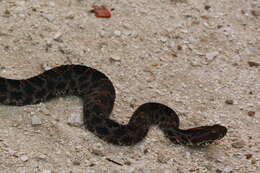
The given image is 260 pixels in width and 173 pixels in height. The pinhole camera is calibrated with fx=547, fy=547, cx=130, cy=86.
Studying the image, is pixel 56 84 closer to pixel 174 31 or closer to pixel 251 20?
pixel 174 31

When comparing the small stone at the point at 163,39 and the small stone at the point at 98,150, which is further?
the small stone at the point at 163,39

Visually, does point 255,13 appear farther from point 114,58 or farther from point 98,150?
point 98,150

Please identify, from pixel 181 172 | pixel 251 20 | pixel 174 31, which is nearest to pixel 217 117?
pixel 181 172

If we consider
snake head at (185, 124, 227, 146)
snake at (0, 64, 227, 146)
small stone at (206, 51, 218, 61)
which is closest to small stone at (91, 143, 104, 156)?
snake at (0, 64, 227, 146)

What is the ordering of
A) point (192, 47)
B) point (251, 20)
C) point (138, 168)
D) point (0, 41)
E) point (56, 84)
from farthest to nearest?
point (251, 20)
point (192, 47)
point (0, 41)
point (56, 84)
point (138, 168)

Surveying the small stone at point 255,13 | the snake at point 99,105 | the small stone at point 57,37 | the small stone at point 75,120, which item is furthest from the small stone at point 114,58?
the small stone at point 255,13

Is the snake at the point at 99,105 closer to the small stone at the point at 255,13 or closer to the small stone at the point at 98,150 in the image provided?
the small stone at the point at 98,150

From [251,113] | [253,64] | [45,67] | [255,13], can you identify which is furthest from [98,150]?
[255,13]
